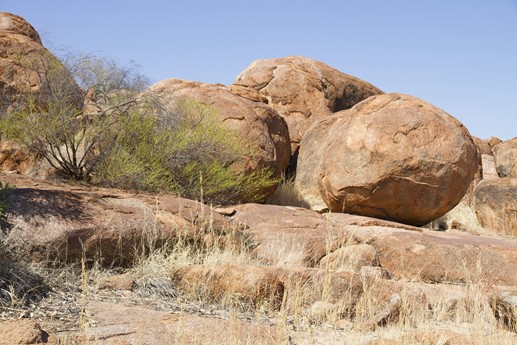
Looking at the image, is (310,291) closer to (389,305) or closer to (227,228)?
(389,305)

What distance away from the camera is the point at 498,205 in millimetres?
13258

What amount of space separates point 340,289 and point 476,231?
7.41 m

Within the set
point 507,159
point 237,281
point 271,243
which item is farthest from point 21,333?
point 507,159

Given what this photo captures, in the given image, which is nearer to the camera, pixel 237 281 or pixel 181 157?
pixel 237 281

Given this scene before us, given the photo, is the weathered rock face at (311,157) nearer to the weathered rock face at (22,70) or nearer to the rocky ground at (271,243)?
the rocky ground at (271,243)

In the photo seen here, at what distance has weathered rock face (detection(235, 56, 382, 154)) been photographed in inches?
660

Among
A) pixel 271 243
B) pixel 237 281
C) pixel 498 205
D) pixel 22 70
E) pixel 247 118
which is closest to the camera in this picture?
pixel 237 281

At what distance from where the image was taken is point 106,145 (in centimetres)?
1019

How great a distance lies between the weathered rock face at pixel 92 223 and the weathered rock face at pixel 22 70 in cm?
275

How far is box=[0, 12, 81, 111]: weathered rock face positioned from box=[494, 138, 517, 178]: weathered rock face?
38.8ft

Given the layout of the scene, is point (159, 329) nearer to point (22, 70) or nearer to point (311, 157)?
point (22, 70)

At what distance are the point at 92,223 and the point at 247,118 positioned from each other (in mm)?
5713

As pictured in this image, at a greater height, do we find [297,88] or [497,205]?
[297,88]

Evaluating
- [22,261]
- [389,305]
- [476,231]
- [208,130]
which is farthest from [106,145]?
[476,231]
